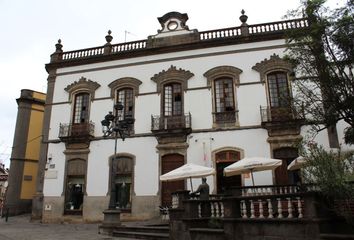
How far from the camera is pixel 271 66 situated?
16906 mm

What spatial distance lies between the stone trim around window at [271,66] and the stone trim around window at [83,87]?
888 cm

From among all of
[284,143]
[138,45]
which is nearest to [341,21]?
[284,143]

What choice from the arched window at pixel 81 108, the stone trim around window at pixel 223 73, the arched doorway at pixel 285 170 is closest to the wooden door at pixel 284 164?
the arched doorway at pixel 285 170

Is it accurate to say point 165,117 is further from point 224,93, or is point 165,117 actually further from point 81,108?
point 81,108

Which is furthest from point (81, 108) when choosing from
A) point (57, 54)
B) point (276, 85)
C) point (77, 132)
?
point (276, 85)

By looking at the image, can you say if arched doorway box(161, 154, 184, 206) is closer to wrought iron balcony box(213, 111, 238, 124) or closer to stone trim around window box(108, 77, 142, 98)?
wrought iron balcony box(213, 111, 238, 124)

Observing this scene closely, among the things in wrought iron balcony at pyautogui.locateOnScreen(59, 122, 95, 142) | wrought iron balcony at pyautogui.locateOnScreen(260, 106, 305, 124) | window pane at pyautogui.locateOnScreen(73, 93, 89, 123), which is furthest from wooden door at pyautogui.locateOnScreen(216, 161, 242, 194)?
window pane at pyautogui.locateOnScreen(73, 93, 89, 123)

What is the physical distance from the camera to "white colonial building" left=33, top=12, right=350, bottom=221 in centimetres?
1617

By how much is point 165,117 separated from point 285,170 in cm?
634

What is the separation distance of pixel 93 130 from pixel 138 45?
5479mm

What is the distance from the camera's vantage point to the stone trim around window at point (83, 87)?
1916 cm

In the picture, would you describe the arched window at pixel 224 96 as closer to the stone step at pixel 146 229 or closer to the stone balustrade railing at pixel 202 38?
the stone balustrade railing at pixel 202 38

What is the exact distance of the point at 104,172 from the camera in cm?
1756

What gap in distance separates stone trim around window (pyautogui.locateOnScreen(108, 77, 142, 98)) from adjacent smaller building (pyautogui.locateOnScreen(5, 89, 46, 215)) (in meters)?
7.24
